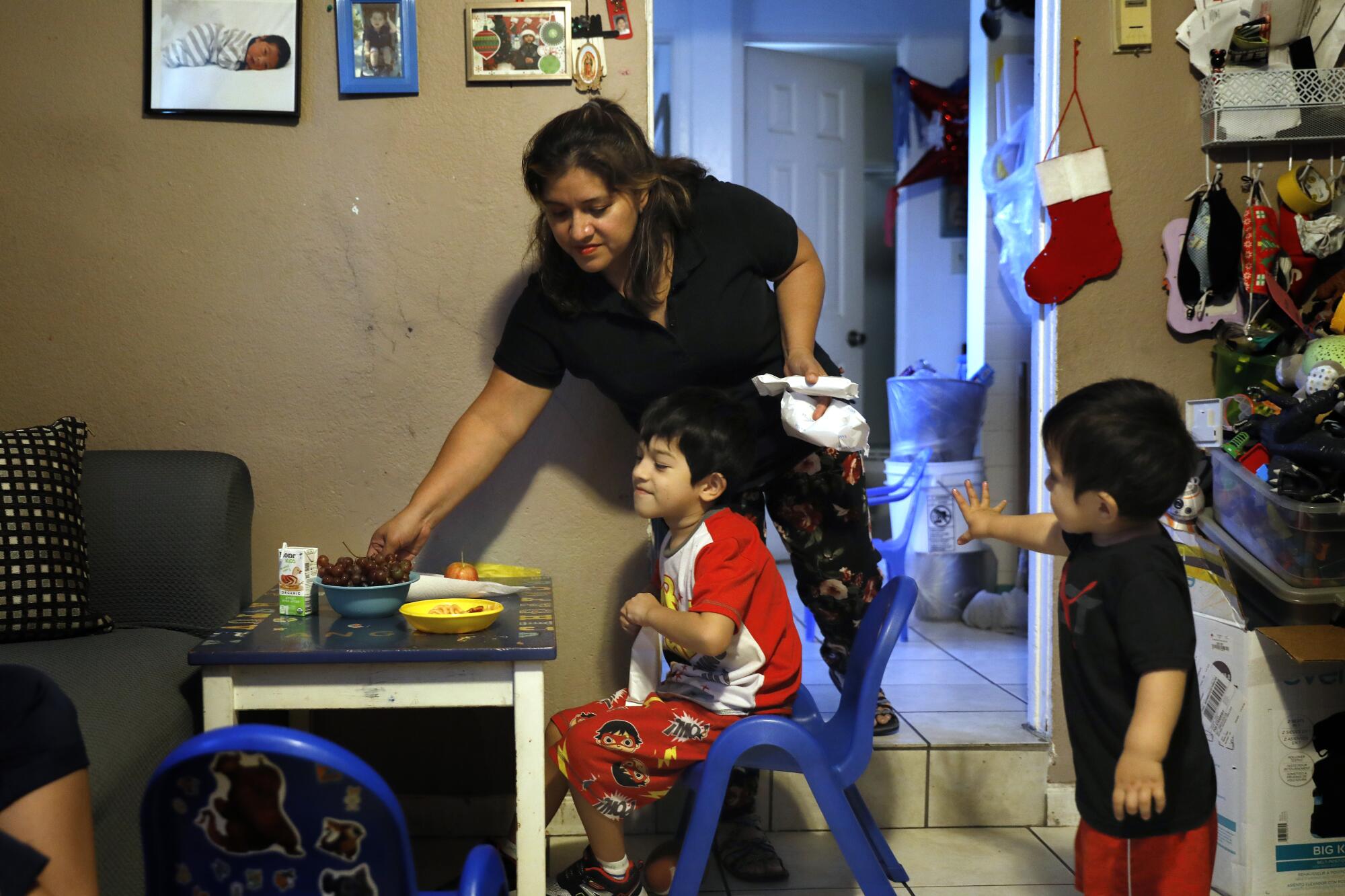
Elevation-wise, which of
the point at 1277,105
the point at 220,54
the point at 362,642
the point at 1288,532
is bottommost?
the point at 362,642

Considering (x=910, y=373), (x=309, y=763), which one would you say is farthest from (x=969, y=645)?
(x=309, y=763)

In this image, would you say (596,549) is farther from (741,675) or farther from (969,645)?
(969,645)

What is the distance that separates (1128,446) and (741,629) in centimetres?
68

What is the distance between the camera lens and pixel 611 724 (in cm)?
181

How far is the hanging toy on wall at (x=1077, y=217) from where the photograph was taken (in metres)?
2.37

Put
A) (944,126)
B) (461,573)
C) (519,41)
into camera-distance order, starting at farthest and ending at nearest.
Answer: (944,126) → (519,41) → (461,573)

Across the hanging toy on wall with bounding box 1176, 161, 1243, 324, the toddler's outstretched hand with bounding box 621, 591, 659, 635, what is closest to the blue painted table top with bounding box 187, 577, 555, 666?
the toddler's outstretched hand with bounding box 621, 591, 659, 635

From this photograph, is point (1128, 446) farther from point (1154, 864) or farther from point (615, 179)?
point (615, 179)

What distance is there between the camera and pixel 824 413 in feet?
6.08

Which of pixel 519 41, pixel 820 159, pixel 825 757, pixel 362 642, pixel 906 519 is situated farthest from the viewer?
pixel 820 159

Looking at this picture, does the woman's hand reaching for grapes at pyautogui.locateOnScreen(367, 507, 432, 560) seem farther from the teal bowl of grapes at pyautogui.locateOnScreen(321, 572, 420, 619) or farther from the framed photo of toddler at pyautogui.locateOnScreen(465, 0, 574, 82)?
the framed photo of toddler at pyautogui.locateOnScreen(465, 0, 574, 82)

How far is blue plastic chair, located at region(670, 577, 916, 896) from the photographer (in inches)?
68.1

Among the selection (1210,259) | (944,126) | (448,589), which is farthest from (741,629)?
(944,126)

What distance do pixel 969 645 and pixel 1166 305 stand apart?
149cm
